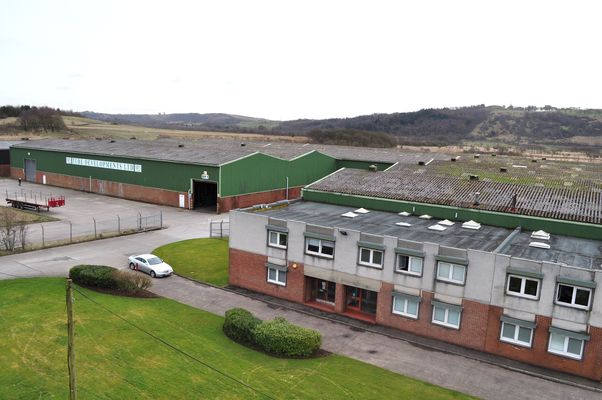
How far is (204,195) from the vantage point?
2429 inches

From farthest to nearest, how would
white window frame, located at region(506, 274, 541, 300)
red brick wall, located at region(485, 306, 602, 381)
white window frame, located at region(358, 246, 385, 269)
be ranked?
white window frame, located at region(358, 246, 385, 269), white window frame, located at region(506, 274, 541, 300), red brick wall, located at region(485, 306, 602, 381)

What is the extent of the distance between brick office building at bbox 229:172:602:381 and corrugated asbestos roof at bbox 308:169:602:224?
1.00 meters

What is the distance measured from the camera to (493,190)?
3541 cm

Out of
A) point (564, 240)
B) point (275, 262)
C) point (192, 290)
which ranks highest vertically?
point (564, 240)

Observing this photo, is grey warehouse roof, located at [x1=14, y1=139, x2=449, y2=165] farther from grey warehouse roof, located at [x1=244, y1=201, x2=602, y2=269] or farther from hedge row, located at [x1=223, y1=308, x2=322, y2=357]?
hedge row, located at [x1=223, y1=308, x2=322, y2=357]

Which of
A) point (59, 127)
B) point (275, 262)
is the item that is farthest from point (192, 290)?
point (59, 127)

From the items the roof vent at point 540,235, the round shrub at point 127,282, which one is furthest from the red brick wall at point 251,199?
the roof vent at point 540,235

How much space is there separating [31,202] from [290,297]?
134 ft

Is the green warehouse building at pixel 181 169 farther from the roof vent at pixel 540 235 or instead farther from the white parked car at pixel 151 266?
the roof vent at pixel 540 235

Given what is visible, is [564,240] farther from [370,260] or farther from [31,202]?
[31,202]

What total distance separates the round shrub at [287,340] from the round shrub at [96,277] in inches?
456

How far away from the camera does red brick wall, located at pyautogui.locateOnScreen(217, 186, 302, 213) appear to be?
188 feet

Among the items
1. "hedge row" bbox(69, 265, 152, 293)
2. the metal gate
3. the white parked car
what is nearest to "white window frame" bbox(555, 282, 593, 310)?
"hedge row" bbox(69, 265, 152, 293)

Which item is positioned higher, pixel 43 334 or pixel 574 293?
pixel 574 293
